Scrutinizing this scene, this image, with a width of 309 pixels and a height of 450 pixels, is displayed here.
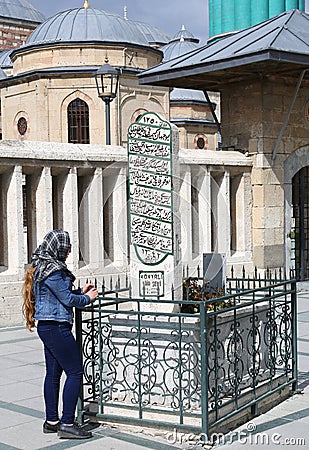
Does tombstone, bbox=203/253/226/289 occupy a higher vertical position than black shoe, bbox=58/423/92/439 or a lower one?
higher

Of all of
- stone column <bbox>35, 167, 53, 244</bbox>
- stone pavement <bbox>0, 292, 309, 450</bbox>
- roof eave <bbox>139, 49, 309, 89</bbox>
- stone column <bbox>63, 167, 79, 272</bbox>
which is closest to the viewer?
stone pavement <bbox>0, 292, 309, 450</bbox>

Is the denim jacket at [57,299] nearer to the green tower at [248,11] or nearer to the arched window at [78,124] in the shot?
the arched window at [78,124]

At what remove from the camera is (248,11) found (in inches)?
1447

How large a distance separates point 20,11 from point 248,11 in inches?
702

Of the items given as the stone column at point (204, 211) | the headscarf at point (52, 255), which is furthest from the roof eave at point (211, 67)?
the headscarf at point (52, 255)

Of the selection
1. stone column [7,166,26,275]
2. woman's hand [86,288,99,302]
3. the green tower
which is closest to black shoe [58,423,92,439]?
woman's hand [86,288,99,302]

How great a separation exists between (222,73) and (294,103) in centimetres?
161

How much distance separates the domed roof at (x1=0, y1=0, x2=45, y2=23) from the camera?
47.4 m

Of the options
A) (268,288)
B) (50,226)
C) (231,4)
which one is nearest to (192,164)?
(50,226)

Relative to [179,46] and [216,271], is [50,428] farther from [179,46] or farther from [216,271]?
[179,46]

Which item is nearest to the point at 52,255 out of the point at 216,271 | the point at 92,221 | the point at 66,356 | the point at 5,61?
the point at 66,356

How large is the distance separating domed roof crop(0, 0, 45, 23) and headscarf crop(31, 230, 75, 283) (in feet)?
144

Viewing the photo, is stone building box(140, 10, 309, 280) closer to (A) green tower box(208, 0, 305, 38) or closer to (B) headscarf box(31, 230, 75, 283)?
(B) headscarf box(31, 230, 75, 283)

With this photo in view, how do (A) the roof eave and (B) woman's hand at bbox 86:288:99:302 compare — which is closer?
(B) woman's hand at bbox 86:288:99:302
